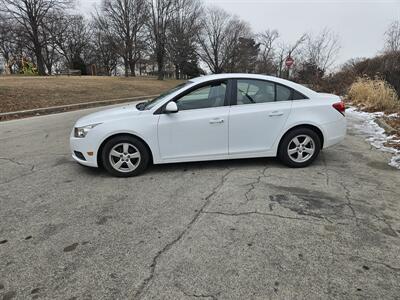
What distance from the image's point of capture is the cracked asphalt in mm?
2346

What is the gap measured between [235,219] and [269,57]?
209 ft

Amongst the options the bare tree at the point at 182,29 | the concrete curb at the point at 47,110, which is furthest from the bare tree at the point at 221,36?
the concrete curb at the point at 47,110

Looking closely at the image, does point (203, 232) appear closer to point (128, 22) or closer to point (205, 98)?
point (205, 98)

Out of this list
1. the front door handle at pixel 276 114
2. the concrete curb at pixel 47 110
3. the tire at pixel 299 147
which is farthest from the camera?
the concrete curb at pixel 47 110

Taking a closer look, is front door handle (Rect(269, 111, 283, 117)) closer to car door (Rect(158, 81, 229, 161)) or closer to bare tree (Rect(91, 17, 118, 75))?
car door (Rect(158, 81, 229, 161))

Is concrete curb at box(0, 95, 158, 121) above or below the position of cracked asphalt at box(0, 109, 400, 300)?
above

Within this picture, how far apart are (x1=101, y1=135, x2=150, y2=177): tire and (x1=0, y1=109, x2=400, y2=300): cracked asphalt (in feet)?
0.60

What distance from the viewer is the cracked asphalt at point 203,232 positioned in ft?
7.70

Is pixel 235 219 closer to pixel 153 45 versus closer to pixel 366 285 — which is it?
pixel 366 285

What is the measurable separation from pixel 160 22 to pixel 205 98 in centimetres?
4109

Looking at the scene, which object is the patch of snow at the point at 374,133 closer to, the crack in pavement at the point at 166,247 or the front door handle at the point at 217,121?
the front door handle at the point at 217,121

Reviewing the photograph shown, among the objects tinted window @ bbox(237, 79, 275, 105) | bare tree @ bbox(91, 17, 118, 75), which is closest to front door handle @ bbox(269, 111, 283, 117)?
tinted window @ bbox(237, 79, 275, 105)

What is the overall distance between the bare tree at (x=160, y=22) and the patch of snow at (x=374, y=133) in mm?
35738

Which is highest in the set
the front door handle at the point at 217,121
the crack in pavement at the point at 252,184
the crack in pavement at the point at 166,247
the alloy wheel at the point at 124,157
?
the front door handle at the point at 217,121
